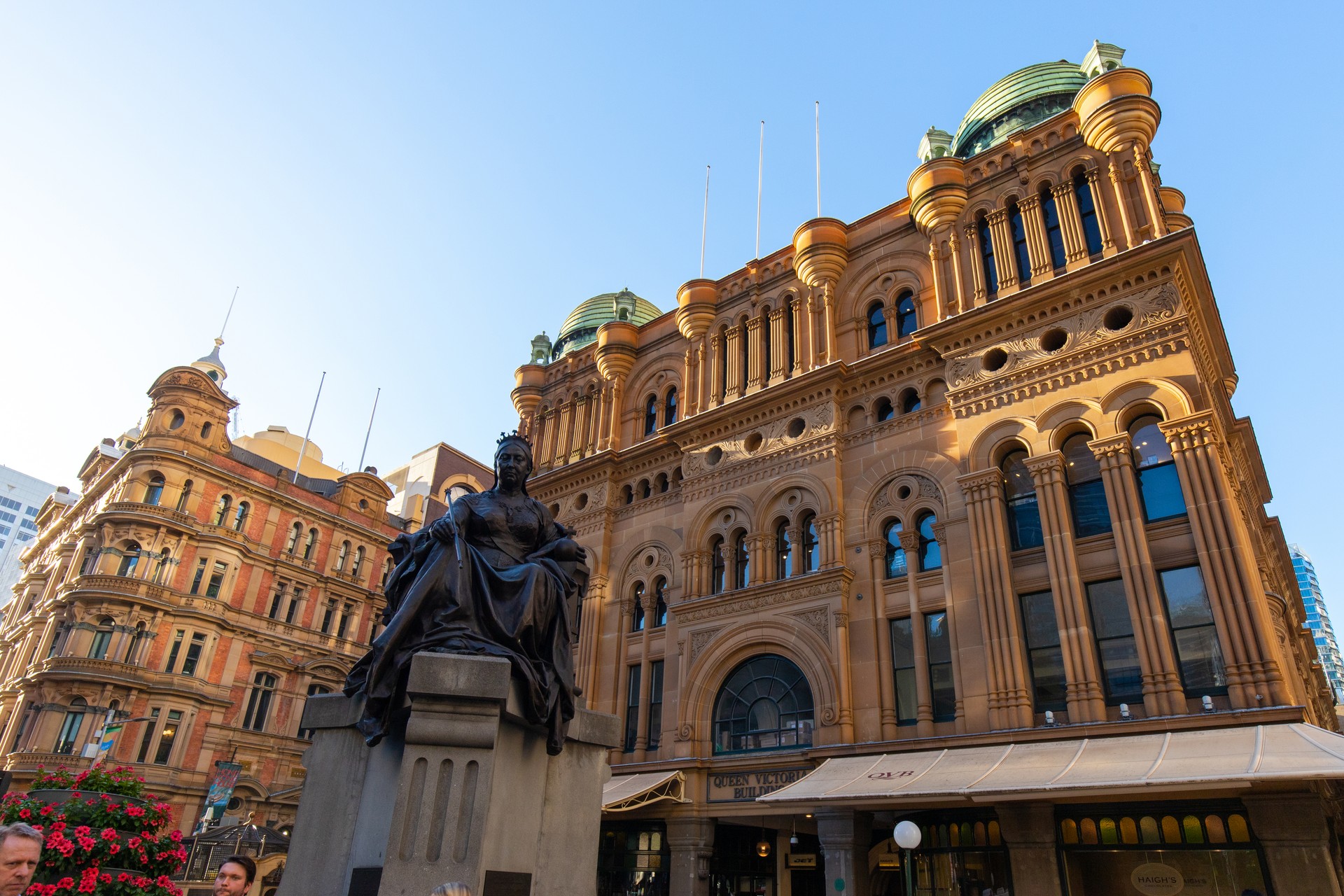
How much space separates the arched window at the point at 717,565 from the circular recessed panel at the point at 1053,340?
37.1 feet

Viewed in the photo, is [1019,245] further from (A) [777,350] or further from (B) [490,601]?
(B) [490,601]

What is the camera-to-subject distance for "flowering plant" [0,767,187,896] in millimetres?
7945

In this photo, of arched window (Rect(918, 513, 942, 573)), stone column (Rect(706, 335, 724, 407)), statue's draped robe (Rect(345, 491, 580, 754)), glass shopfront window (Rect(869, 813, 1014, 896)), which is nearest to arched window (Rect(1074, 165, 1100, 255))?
arched window (Rect(918, 513, 942, 573))

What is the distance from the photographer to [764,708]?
24.2 metres

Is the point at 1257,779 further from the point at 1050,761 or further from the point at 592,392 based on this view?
the point at 592,392

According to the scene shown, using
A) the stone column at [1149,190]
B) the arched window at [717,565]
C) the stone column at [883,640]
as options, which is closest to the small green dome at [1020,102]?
the stone column at [1149,190]

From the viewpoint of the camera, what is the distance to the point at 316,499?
49.2 metres

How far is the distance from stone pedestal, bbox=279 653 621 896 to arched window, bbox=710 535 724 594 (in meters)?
20.0

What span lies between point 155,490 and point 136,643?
7.76 m

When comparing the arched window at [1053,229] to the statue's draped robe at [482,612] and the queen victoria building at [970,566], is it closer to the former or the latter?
the queen victoria building at [970,566]

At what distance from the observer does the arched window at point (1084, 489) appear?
65.9 ft

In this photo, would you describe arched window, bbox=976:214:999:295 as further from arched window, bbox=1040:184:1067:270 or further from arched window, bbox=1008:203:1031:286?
arched window, bbox=1040:184:1067:270

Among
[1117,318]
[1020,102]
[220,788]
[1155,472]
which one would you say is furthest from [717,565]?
[220,788]

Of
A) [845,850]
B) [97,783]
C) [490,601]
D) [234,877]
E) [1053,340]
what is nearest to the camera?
[234,877]
